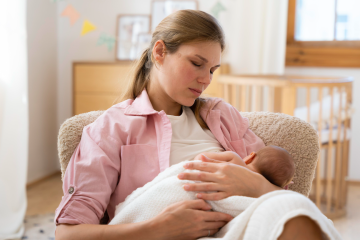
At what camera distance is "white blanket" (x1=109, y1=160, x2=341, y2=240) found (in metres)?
0.84

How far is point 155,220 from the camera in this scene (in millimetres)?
954

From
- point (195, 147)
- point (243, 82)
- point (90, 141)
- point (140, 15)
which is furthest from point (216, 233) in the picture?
point (140, 15)

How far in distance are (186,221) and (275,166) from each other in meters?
0.35

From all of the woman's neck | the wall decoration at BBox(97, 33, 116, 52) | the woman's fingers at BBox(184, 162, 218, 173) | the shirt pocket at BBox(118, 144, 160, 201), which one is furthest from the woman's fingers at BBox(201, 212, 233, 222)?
the wall decoration at BBox(97, 33, 116, 52)

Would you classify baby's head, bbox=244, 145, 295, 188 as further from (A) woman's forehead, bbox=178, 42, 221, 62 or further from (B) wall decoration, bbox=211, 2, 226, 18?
(B) wall decoration, bbox=211, 2, 226, 18

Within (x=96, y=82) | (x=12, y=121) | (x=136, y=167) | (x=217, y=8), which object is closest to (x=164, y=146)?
(x=136, y=167)

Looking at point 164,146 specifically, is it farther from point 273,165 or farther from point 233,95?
point 233,95

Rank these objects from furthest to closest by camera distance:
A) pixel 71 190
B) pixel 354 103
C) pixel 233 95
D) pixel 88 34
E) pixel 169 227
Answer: pixel 88 34 → pixel 354 103 → pixel 233 95 → pixel 71 190 → pixel 169 227

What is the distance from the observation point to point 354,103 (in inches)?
137

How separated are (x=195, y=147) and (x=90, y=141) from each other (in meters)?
0.33

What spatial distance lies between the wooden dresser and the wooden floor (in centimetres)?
75

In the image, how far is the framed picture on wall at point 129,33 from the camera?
139 inches

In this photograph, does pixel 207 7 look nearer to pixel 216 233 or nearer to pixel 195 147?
pixel 195 147

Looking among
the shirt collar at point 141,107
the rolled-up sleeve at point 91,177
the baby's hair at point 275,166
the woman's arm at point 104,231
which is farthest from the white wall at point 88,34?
the woman's arm at point 104,231
